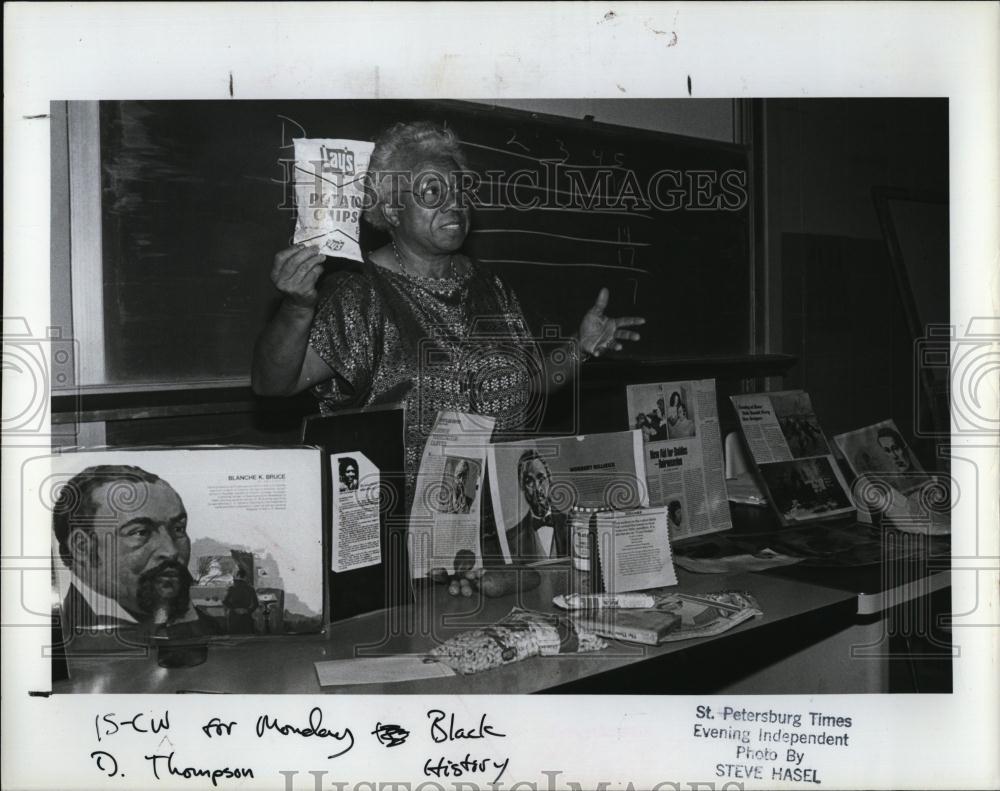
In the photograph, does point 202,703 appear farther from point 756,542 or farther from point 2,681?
point 756,542

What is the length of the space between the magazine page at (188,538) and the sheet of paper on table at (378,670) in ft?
0.30

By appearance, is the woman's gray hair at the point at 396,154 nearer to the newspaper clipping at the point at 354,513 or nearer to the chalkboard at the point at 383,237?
the chalkboard at the point at 383,237

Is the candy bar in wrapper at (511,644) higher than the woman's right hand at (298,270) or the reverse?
the reverse

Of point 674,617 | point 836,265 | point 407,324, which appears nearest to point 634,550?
point 674,617

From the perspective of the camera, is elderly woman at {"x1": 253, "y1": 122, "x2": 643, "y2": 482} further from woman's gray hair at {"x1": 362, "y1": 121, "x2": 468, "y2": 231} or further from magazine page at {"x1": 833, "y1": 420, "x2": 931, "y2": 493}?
magazine page at {"x1": 833, "y1": 420, "x2": 931, "y2": 493}

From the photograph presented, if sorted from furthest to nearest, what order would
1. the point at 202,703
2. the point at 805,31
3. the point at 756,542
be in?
the point at 756,542 → the point at 805,31 → the point at 202,703

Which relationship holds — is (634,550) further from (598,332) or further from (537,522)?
(598,332)

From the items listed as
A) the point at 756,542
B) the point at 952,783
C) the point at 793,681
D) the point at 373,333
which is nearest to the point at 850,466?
the point at 756,542

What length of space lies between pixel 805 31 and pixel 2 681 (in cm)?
188

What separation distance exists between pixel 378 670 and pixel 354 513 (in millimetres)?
281

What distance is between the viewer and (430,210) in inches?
73.2

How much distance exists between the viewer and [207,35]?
65.4 inches

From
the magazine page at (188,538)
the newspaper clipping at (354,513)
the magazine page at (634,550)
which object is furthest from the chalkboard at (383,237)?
the magazine page at (634,550)

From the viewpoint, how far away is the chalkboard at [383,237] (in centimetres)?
183
